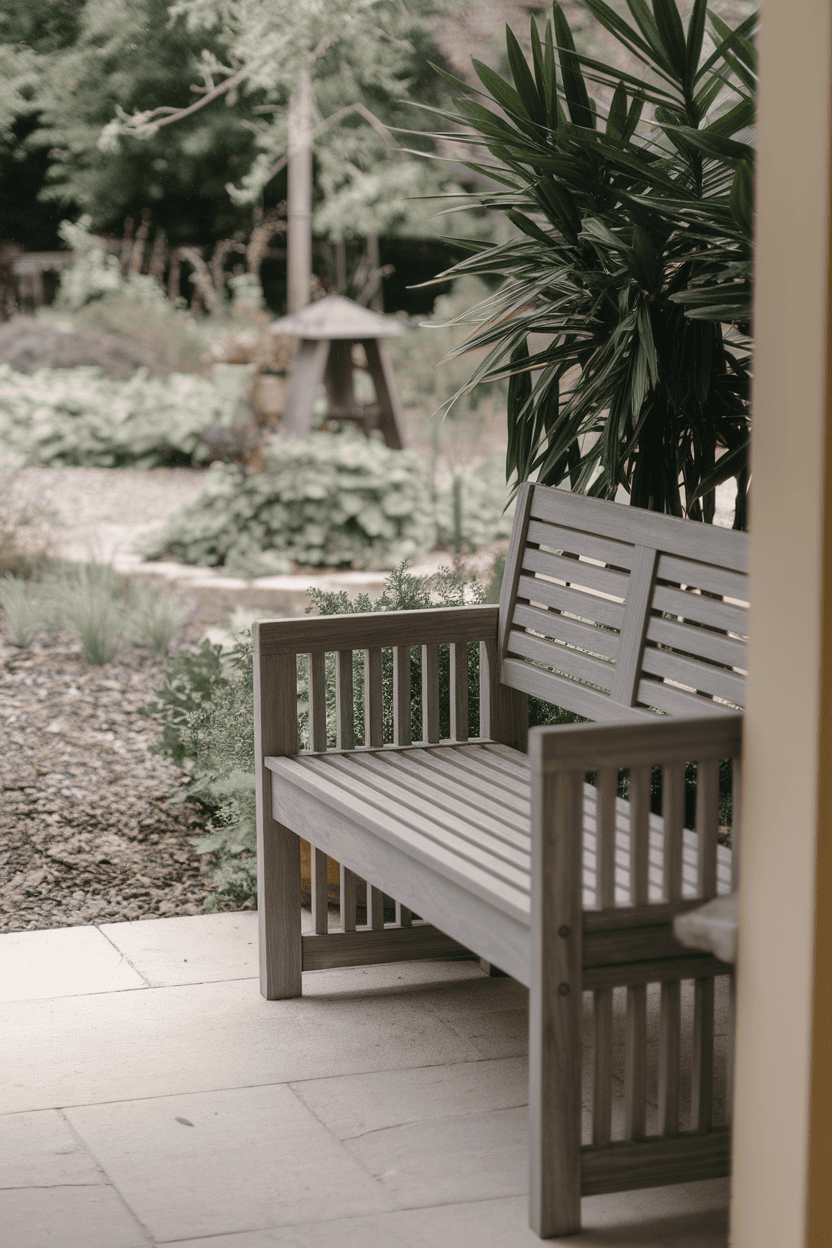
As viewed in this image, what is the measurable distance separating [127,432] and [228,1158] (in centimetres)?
599

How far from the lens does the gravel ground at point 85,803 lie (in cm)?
360

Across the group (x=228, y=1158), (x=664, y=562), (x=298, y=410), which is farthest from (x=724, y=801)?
(x=298, y=410)

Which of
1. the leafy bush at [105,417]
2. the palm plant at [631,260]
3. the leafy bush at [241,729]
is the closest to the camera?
the palm plant at [631,260]

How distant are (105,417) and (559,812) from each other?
6369 mm

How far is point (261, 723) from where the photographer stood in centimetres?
291

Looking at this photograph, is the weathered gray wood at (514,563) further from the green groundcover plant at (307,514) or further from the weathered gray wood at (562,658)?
the green groundcover plant at (307,514)

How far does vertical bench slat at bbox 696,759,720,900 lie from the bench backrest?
1.00 feet

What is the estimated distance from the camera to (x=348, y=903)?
300 cm

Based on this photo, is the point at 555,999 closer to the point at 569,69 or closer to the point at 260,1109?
the point at 260,1109

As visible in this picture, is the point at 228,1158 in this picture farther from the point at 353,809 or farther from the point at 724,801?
the point at 724,801

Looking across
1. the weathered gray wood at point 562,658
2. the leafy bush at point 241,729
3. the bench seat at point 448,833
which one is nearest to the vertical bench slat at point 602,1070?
the bench seat at point 448,833

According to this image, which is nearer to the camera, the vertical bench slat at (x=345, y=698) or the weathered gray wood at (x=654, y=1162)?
the weathered gray wood at (x=654, y=1162)

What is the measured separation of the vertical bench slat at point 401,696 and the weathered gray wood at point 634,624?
510 mm

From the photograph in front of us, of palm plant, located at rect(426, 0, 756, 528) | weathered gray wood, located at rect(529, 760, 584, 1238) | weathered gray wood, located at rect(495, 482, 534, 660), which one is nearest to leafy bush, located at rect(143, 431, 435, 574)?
weathered gray wood, located at rect(495, 482, 534, 660)
